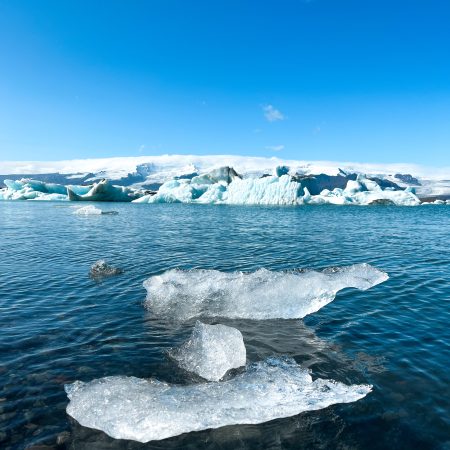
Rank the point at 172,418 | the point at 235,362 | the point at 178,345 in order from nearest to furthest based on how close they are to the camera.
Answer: the point at 172,418 < the point at 235,362 < the point at 178,345

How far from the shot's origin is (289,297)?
34.7 ft

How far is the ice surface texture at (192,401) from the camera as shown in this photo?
5.29m

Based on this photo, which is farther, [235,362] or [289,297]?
[289,297]

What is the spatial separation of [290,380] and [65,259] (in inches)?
586

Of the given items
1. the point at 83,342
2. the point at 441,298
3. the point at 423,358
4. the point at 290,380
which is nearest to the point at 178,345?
the point at 83,342

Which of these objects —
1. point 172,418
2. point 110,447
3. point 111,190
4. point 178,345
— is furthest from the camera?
point 111,190

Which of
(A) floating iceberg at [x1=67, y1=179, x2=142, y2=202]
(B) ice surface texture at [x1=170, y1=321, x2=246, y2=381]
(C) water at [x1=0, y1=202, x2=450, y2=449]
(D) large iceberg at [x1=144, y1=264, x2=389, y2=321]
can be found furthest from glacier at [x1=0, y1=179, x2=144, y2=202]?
(B) ice surface texture at [x1=170, y1=321, x2=246, y2=381]

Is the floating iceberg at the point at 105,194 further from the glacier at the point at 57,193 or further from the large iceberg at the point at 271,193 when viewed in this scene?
the large iceberg at the point at 271,193

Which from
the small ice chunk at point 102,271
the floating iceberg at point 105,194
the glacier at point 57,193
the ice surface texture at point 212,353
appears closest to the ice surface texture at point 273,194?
the floating iceberg at point 105,194

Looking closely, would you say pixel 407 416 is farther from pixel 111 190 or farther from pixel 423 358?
pixel 111 190

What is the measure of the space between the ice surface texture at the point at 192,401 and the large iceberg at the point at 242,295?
11.5 ft

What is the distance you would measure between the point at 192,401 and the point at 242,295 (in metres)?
5.07

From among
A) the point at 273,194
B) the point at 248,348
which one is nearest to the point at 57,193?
the point at 273,194

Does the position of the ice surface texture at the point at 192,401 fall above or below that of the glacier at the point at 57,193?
above
